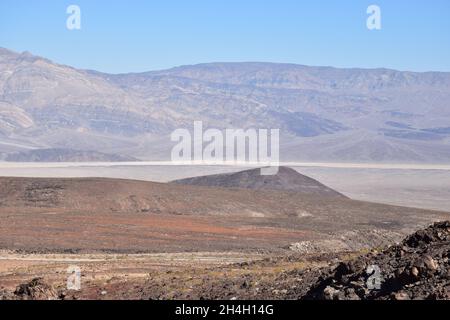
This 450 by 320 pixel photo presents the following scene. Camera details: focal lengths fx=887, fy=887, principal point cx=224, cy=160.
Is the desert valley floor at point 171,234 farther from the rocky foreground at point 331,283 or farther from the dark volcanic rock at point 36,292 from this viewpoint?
the dark volcanic rock at point 36,292

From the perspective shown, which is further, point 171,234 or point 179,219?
point 179,219
